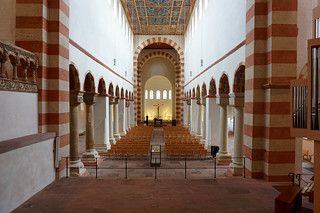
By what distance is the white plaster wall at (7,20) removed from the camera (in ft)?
29.9

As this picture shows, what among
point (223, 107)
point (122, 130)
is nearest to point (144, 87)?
point (122, 130)

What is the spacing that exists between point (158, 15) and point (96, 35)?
13.9 m

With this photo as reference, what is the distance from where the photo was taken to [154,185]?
8625 millimetres

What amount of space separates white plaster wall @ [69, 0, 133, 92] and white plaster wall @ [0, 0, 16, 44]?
2096mm

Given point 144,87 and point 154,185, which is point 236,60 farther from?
point 144,87

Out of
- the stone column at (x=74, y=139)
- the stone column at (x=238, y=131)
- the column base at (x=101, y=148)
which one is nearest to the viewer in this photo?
the stone column at (x=74, y=139)

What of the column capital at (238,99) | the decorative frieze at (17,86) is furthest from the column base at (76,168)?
the column capital at (238,99)

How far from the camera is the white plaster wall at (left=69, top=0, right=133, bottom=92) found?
11623mm

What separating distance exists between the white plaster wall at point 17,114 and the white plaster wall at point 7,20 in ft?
6.14

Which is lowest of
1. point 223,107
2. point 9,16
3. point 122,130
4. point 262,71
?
point 122,130

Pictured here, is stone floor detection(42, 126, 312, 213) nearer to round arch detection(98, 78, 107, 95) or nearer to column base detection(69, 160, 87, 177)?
column base detection(69, 160, 87, 177)

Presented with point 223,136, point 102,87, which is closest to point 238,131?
point 223,136

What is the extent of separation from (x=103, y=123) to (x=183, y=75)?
56.8ft

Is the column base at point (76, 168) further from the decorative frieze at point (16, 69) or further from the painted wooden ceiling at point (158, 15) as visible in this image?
the painted wooden ceiling at point (158, 15)
